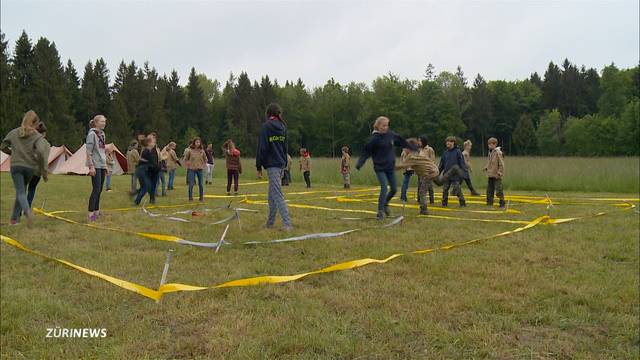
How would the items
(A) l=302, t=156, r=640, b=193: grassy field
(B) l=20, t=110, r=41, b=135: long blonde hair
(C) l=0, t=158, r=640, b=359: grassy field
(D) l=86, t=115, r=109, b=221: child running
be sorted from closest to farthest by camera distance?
(C) l=0, t=158, r=640, b=359: grassy field → (B) l=20, t=110, r=41, b=135: long blonde hair → (D) l=86, t=115, r=109, b=221: child running → (A) l=302, t=156, r=640, b=193: grassy field

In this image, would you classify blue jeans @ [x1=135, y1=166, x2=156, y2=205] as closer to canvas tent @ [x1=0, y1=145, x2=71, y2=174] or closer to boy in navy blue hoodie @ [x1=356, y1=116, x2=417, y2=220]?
boy in navy blue hoodie @ [x1=356, y1=116, x2=417, y2=220]

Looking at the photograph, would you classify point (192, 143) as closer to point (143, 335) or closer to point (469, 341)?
point (143, 335)

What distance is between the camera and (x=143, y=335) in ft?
10.3

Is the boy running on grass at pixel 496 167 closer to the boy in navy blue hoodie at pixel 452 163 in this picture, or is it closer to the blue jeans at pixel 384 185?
the boy in navy blue hoodie at pixel 452 163

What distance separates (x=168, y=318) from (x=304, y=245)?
2.60 m

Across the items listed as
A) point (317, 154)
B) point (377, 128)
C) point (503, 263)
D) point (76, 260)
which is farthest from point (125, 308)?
point (317, 154)

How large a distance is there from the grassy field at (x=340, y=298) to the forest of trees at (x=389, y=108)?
54.7m

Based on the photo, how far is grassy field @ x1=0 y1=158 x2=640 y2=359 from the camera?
3008mm

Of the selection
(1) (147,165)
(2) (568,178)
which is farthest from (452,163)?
(2) (568,178)

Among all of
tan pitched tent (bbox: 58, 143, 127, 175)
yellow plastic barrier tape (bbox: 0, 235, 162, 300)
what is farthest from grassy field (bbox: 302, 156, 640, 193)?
yellow plastic barrier tape (bbox: 0, 235, 162, 300)

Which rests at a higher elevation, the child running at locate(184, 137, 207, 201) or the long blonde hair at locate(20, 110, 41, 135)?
the long blonde hair at locate(20, 110, 41, 135)

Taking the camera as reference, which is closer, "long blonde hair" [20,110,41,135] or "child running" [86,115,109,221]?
"long blonde hair" [20,110,41,135]

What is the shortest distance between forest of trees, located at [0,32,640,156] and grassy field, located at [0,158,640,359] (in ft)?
179

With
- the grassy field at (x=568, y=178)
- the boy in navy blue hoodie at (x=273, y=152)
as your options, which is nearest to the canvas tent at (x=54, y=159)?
the grassy field at (x=568, y=178)
